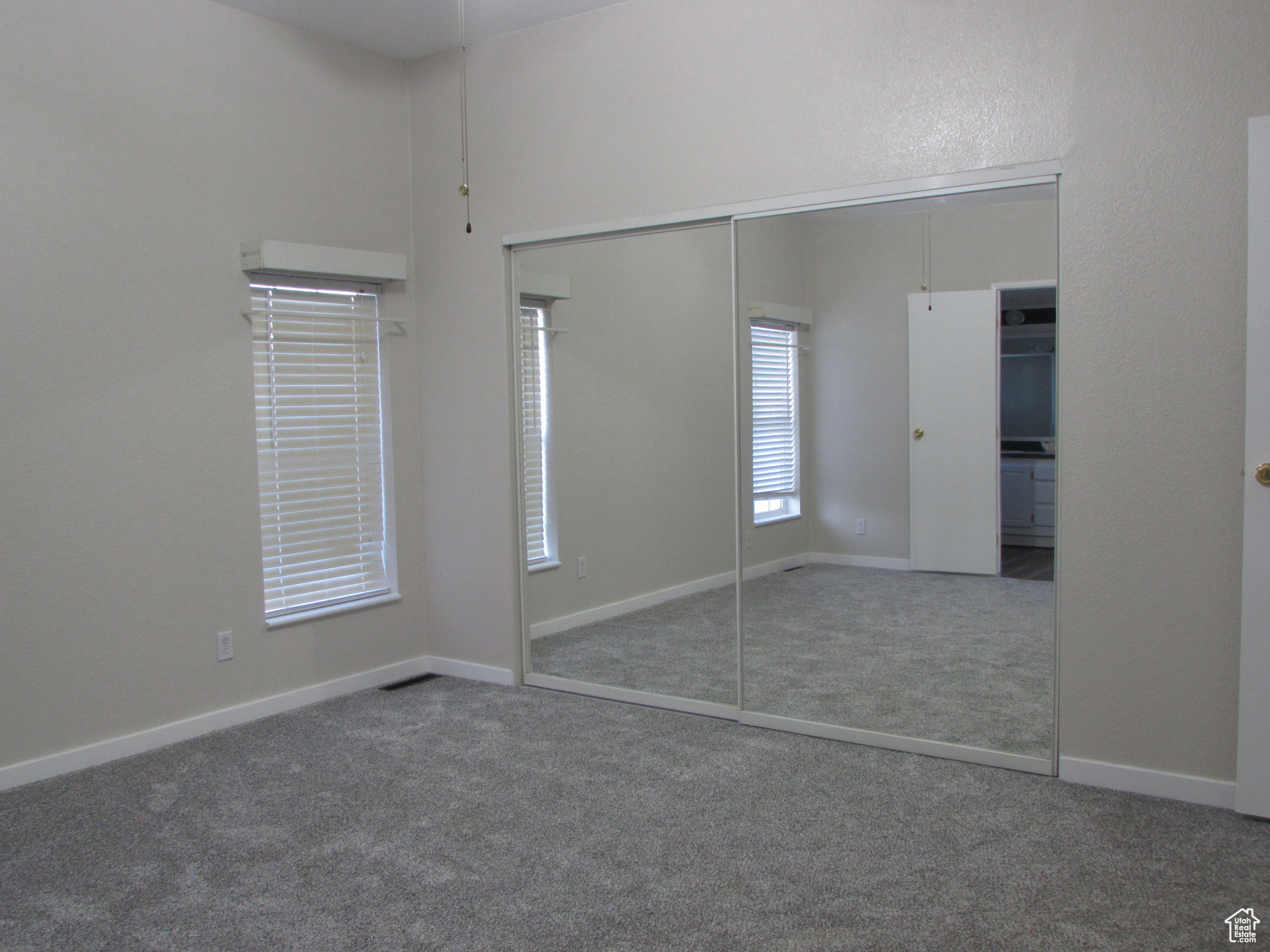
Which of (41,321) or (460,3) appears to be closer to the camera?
(41,321)

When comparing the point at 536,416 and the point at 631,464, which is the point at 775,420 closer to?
the point at 631,464

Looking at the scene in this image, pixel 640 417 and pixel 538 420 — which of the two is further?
pixel 538 420

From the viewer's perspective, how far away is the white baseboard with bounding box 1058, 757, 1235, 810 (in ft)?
9.11

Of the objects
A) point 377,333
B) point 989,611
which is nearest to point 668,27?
point 377,333

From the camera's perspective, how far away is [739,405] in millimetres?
3637


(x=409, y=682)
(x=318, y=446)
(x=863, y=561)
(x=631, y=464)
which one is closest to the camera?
(x=863, y=561)

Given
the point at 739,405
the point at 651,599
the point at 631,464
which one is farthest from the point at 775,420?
the point at 651,599

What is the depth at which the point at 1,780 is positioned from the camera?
3068 millimetres

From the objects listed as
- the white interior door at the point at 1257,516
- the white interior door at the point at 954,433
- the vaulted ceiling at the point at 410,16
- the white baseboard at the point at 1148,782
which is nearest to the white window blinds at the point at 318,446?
the vaulted ceiling at the point at 410,16

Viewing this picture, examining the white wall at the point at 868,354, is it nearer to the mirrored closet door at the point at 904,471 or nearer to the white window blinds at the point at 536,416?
the mirrored closet door at the point at 904,471

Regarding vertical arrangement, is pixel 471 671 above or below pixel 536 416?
below

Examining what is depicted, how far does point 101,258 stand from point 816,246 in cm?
252

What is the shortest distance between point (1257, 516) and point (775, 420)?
1578mm

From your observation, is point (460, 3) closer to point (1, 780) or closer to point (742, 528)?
point (742, 528)
